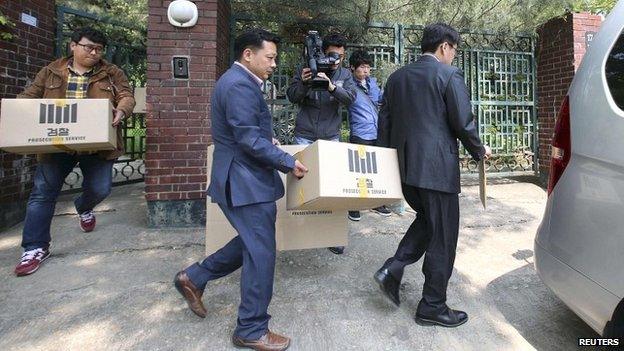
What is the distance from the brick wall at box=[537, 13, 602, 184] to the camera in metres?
5.55

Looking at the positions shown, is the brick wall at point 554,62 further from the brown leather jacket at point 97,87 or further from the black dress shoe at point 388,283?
the brown leather jacket at point 97,87

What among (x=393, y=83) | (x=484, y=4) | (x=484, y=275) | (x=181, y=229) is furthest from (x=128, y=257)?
(x=484, y=4)

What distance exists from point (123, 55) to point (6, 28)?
1.59 metres

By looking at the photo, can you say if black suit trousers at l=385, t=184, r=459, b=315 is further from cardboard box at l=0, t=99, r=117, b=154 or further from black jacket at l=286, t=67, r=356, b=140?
cardboard box at l=0, t=99, r=117, b=154

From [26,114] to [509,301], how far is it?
3418 millimetres

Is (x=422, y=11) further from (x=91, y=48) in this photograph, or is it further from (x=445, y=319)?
(x=445, y=319)

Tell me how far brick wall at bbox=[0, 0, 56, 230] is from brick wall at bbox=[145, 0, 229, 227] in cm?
131

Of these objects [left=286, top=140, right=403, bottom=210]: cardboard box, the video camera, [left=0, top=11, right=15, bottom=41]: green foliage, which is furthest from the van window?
[left=0, top=11, right=15, bottom=41]: green foliage

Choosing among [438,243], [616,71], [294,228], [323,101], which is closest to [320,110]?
[323,101]

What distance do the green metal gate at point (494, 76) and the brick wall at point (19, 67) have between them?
3.30m

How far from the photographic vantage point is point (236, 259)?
7.87ft

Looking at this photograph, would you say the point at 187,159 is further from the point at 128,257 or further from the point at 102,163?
A: the point at 128,257

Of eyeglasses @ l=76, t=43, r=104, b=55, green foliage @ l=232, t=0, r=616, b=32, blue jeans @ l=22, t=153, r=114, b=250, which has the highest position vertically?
green foliage @ l=232, t=0, r=616, b=32

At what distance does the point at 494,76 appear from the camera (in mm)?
5977
